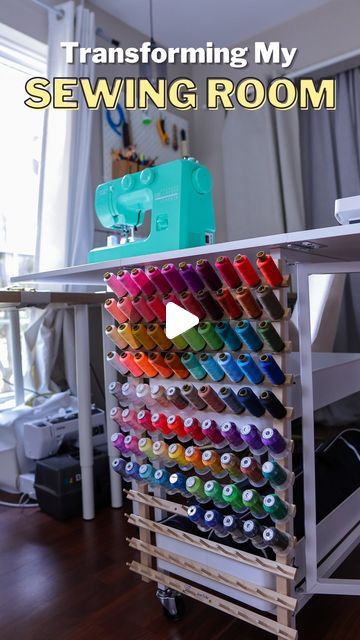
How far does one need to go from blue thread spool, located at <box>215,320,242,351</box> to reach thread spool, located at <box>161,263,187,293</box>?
0.11 m

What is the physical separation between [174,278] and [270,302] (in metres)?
0.21

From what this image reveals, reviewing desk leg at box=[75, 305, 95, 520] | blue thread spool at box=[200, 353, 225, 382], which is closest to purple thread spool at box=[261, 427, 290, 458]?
blue thread spool at box=[200, 353, 225, 382]

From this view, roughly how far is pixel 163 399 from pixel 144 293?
0.23 metres

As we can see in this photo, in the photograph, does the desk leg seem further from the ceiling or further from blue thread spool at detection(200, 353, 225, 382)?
the ceiling

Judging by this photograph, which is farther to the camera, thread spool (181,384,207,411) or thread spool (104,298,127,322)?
thread spool (104,298,127,322)

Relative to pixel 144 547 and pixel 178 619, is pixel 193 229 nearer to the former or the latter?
pixel 144 547

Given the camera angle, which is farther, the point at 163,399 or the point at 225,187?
the point at 225,187

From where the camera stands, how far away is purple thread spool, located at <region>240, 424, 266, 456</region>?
2.93ft

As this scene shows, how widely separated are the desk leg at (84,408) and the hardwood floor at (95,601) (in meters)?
0.11

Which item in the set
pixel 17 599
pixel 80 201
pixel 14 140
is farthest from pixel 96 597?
pixel 14 140

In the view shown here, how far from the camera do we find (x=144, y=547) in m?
1.15

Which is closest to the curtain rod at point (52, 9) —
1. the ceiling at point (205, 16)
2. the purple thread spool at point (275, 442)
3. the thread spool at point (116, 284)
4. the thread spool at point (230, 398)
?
the ceiling at point (205, 16)

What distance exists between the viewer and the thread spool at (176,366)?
1.02m

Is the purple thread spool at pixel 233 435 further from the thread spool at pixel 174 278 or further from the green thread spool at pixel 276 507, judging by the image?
the thread spool at pixel 174 278
